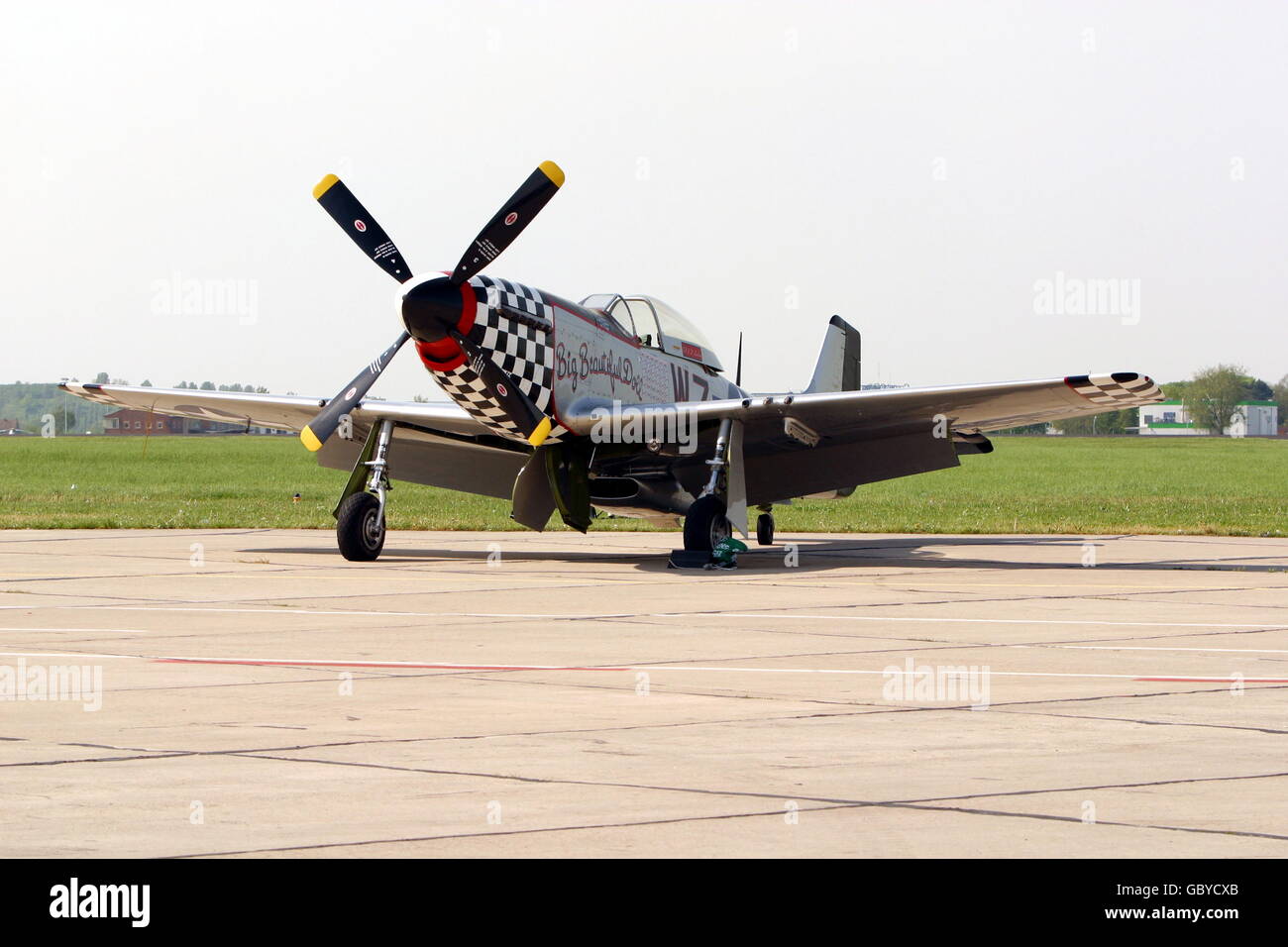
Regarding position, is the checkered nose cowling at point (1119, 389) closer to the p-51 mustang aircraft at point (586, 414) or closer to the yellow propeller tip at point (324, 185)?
the p-51 mustang aircraft at point (586, 414)

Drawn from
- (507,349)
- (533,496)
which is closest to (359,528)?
(533,496)


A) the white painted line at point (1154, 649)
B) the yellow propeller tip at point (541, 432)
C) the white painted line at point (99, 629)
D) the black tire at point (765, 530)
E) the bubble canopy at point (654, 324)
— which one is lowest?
the white painted line at point (1154, 649)

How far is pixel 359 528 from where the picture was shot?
53.0 ft

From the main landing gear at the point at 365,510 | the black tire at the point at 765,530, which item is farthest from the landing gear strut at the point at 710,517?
the black tire at the point at 765,530

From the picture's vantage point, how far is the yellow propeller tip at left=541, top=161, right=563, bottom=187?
49.7 ft

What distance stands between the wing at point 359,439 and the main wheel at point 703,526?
121 inches

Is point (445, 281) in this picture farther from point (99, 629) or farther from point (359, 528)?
point (99, 629)

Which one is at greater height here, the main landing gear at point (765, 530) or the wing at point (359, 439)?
the wing at point (359, 439)

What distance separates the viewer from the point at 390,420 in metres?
17.3

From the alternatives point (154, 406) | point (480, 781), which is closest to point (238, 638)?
point (480, 781)

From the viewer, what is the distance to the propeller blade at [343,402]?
52.0 feet

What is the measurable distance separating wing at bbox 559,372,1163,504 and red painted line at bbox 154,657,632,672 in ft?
25.8

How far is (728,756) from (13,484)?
1508 inches

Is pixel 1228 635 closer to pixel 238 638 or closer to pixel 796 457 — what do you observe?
pixel 238 638
